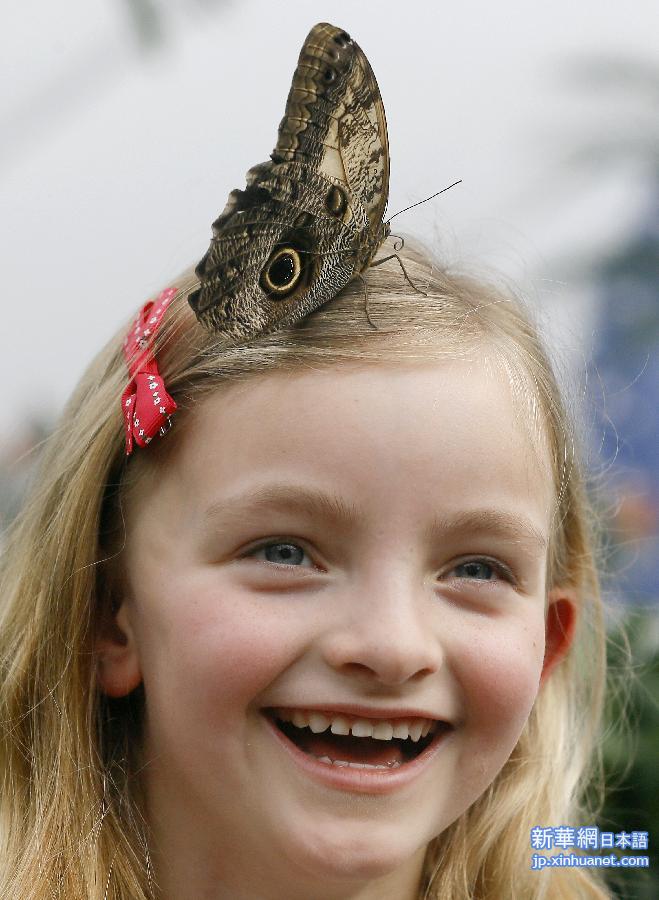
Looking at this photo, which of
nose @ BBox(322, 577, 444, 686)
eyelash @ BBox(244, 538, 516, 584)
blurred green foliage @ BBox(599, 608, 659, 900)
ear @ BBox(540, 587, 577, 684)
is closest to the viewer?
nose @ BBox(322, 577, 444, 686)

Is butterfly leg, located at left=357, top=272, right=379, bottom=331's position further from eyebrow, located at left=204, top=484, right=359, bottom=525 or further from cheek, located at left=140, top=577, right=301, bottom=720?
cheek, located at left=140, top=577, right=301, bottom=720

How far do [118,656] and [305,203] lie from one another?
68 centimetres

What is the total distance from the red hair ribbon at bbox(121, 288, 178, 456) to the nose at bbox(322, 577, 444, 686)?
14.4 inches

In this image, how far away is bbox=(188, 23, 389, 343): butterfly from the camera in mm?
1352

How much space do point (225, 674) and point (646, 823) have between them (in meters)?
1.20

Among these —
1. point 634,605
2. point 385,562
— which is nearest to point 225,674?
point 385,562

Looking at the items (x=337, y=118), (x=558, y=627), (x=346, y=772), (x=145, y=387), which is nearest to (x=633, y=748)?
(x=558, y=627)

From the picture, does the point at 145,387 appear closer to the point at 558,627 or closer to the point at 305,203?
the point at 305,203

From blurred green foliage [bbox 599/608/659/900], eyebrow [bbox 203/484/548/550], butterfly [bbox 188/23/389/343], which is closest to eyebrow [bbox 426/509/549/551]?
eyebrow [bbox 203/484/548/550]

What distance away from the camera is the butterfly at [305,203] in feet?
4.43

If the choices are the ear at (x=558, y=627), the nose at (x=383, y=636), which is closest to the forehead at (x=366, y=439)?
the nose at (x=383, y=636)

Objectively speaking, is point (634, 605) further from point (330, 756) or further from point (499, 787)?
point (330, 756)

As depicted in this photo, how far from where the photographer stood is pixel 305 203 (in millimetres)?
1392

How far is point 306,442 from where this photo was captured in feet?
4.49
